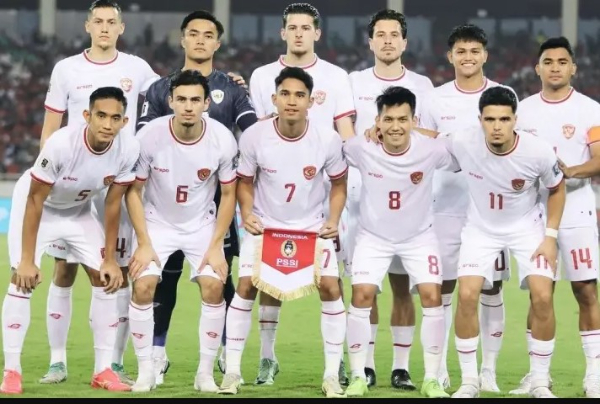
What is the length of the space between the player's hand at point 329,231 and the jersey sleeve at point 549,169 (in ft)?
3.86

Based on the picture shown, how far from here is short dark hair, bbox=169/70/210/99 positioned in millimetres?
6828

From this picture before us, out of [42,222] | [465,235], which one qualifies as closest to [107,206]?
[42,222]

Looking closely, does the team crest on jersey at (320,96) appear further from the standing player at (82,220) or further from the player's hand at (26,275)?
the player's hand at (26,275)

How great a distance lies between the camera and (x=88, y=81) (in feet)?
24.9

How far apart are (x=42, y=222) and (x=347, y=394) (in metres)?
1.95

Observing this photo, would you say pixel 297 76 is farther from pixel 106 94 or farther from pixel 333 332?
pixel 333 332

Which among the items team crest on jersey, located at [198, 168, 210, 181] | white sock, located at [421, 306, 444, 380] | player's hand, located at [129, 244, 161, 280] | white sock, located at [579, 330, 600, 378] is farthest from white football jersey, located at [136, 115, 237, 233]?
white sock, located at [579, 330, 600, 378]

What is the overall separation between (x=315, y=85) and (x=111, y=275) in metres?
1.72

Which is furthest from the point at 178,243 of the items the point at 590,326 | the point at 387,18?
the point at 590,326

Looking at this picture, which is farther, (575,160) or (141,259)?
(575,160)

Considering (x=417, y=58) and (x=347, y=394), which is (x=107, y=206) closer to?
(x=347, y=394)

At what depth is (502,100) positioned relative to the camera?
662 cm

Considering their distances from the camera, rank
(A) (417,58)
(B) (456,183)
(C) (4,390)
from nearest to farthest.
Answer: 1. (C) (4,390)
2. (B) (456,183)
3. (A) (417,58)

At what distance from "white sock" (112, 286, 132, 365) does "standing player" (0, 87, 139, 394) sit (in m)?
0.44
